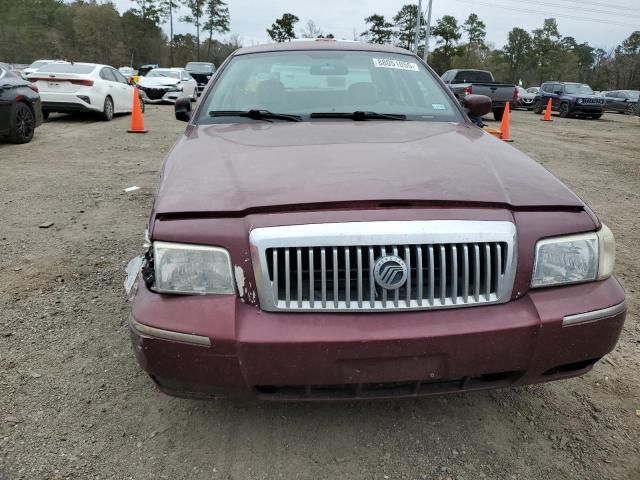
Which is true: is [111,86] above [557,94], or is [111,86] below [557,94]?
Answer: below

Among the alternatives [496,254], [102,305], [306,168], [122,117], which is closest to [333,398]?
[496,254]

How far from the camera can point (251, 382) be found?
5.66ft

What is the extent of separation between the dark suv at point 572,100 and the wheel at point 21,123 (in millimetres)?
20236

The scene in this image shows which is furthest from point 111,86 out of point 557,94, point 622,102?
point 622,102

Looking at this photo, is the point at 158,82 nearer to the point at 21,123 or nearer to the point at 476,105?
the point at 21,123

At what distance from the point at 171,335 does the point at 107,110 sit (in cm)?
1294

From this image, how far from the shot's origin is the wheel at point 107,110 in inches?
510

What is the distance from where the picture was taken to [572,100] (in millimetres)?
21344

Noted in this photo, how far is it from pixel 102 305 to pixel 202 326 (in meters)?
1.82

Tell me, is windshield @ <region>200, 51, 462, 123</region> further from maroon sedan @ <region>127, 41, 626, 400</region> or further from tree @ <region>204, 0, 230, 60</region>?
tree @ <region>204, 0, 230, 60</region>

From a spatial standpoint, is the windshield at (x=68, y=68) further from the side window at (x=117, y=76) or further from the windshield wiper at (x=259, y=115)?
the windshield wiper at (x=259, y=115)

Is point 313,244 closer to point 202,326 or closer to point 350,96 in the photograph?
point 202,326

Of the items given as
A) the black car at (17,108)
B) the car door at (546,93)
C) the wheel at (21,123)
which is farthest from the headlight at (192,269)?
the car door at (546,93)

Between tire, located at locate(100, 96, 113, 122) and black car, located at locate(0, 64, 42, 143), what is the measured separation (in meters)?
3.70
